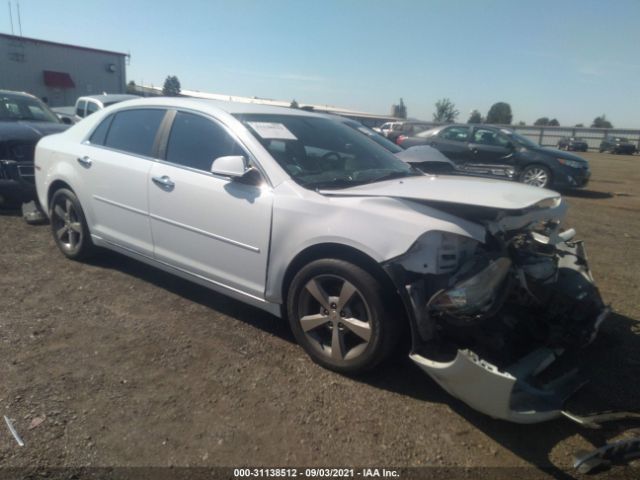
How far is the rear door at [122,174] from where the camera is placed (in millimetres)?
3775

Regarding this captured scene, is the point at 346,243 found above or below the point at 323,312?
above

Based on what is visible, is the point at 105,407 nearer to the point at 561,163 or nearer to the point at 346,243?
the point at 346,243

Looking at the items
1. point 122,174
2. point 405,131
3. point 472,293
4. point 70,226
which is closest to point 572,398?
point 472,293

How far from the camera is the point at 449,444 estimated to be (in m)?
2.38

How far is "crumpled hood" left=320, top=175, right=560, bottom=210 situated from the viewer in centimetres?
255

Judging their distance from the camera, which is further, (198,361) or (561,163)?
(561,163)

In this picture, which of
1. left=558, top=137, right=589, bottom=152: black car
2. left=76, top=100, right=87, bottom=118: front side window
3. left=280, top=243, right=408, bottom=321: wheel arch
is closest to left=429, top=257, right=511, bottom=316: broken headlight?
left=280, top=243, right=408, bottom=321: wheel arch

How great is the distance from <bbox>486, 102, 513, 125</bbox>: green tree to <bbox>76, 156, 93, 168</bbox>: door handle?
8467 cm

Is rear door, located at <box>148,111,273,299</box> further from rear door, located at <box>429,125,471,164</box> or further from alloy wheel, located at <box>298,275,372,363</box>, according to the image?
rear door, located at <box>429,125,471,164</box>

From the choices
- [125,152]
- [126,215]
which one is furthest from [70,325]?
[125,152]

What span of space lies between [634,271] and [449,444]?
4.08 meters

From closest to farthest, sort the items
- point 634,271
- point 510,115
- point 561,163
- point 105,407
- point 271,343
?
point 105,407 → point 271,343 → point 634,271 → point 561,163 → point 510,115

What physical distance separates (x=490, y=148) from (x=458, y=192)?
34.2 feet

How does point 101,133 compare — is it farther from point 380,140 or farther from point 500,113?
point 500,113
